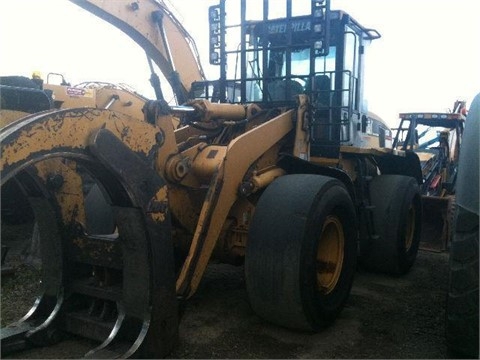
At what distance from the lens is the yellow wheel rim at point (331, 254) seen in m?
3.94

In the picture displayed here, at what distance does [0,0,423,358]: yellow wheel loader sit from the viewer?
9.80 ft

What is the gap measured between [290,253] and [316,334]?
72 cm

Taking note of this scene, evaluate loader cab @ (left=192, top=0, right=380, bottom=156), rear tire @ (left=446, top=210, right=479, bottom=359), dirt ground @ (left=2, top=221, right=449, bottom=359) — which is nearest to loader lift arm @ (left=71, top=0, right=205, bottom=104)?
loader cab @ (left=192, top=0, right=380, bottom=156)

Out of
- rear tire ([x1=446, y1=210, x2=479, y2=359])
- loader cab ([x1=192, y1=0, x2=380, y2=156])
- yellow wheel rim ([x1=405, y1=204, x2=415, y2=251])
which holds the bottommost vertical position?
yellow wheel rim ([x1=405, y1=204, x2=415, y2=251])

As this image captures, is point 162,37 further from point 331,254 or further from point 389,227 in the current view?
point 331,254

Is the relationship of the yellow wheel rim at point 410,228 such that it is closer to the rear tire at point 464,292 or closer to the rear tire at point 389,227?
the rear tire at point 389,227

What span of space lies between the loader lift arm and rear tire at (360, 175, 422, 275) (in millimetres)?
3079

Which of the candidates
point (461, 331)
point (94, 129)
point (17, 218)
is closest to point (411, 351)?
point (461, 331)

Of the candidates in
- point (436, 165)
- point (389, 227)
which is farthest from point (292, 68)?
point (436, 165)

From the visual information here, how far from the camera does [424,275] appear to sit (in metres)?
5.59

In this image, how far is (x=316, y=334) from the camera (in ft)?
11.9

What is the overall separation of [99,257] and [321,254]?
1.76 metres

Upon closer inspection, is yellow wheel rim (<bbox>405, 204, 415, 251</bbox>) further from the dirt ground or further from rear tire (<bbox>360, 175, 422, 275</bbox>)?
the dirt ground

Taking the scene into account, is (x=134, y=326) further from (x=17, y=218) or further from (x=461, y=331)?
(x=17, y=218)
